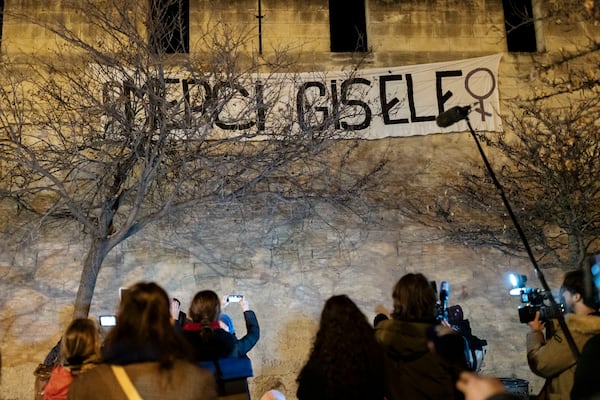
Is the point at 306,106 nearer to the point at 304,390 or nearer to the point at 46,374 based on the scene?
the point at 46,374

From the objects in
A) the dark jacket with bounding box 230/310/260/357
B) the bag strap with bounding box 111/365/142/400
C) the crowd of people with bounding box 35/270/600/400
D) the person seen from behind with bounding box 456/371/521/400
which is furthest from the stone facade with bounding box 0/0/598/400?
the person seen from behind with bounding box 456/371/521/400

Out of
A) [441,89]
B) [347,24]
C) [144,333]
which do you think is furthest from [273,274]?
[144,333]

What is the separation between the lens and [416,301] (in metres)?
3.49

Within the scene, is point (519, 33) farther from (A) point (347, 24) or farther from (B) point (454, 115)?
(B) point (454, 115)

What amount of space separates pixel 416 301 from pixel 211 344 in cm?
151

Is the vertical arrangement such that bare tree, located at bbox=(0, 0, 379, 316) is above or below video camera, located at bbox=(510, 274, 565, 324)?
above

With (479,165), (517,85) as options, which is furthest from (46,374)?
(517,85)

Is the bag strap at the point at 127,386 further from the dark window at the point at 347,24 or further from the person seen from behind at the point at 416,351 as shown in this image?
the dark window at the point at 347,24

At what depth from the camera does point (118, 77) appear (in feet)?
29.1

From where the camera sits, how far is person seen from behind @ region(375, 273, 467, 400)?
11.0 feet

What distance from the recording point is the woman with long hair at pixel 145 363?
96.9 inches

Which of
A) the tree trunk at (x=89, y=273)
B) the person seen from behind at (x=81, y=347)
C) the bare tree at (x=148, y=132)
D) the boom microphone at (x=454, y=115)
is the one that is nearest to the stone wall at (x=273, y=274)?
the bare tree at (x=148, y=132)

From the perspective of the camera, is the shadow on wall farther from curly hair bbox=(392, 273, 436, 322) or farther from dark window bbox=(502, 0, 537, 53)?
dark window bbox=(502, 0, 537, 53)

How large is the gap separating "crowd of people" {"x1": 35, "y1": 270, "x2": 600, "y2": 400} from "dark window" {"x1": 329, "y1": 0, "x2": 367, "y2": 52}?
8238 mm
